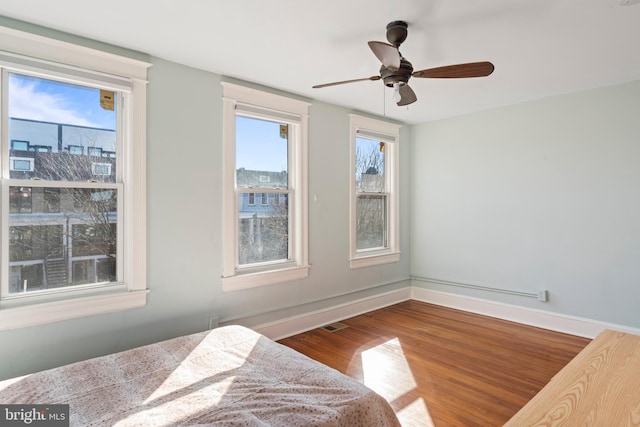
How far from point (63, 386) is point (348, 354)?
218cm

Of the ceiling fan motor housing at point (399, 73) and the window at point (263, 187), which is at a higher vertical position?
the ceiling fan motor housing at point (399, 73)

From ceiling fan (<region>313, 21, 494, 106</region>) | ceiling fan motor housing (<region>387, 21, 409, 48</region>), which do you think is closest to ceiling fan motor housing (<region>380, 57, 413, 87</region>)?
ceiling fan (<region>313, 21, 494, 106</region>)

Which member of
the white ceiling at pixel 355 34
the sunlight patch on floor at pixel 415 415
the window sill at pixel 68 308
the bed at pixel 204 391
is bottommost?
the sunlight patch on floor at pixel 415 415

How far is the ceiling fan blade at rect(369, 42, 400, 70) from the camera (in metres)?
1.98

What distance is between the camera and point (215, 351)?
2295mm

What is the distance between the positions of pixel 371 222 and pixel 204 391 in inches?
133

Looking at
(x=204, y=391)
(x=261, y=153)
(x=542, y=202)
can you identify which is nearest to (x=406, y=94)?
(x=261, y=153)

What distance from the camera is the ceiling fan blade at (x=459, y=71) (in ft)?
7.32

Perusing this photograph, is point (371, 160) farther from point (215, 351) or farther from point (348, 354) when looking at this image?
point (215, 351)

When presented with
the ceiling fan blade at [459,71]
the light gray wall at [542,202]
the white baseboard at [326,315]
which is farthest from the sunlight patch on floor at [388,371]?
the ceiling fan blade at [459,71]

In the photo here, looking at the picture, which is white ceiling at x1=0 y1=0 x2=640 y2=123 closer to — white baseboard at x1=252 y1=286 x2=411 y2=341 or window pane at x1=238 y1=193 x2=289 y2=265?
window pane at x1=238 y1=193 x2=289 y2=265

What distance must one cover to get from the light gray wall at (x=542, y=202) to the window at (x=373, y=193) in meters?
0.48

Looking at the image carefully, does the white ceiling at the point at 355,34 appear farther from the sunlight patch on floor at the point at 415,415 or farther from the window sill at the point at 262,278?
the sunlight patch on floor at the point at 415,415

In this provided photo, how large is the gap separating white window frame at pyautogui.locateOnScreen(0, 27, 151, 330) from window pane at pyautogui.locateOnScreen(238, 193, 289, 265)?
95 cm
